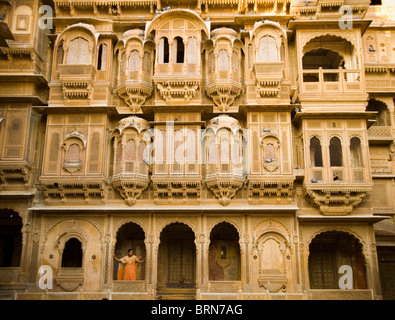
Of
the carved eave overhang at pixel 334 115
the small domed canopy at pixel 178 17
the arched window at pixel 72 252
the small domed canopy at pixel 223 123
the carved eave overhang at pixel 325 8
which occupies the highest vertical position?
the carved eave overhang at pixel 325 8

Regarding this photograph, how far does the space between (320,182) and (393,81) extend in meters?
7.20

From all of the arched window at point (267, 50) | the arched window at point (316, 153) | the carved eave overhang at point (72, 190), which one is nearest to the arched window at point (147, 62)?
the arched window at point (267, 50)

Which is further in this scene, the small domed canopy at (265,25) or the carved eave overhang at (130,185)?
the small domed canopy at (265,25)

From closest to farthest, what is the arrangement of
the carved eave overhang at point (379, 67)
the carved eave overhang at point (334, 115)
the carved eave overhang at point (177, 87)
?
the carved eave overhang at point (334, 115), the carved eave overhang at point (177, 87), the carved eave overhang at point (379, 67)

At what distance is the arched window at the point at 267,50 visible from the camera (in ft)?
68.0

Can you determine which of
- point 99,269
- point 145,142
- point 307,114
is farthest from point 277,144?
point 99,269

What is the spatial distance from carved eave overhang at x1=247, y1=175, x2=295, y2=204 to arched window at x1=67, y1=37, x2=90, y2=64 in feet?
29.1

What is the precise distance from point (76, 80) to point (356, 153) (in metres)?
12.3

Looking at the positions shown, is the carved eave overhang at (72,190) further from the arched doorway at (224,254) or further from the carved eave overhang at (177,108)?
the arched doorway at (224,254)

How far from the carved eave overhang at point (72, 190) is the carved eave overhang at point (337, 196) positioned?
8.47 m

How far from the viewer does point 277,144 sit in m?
19.9

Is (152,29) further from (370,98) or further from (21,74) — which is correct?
(370,98)

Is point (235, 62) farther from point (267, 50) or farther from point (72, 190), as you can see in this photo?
point (72, 190)

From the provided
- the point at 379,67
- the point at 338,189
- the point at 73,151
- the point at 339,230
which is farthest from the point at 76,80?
the point at 379,67
